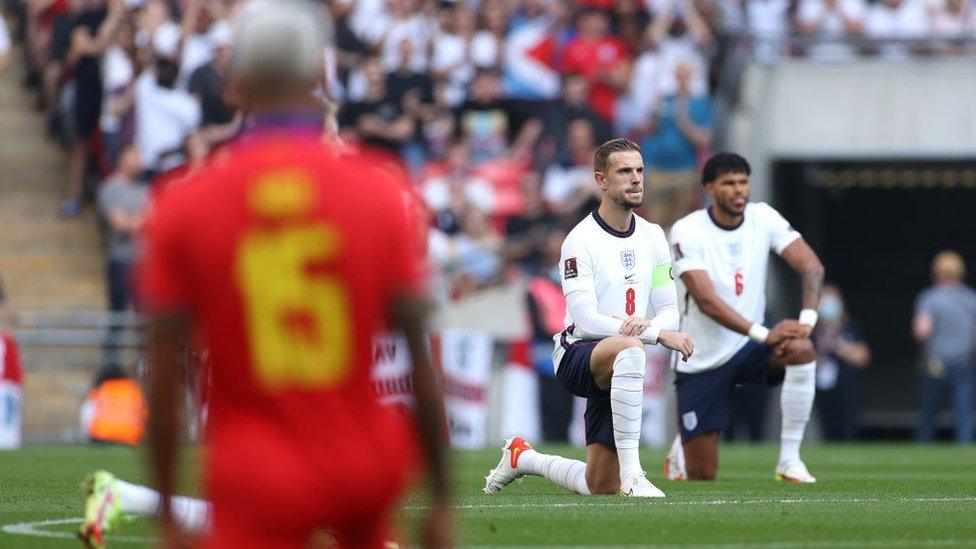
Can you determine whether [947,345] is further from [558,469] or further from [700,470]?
[558,469]

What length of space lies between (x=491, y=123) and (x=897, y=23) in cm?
541

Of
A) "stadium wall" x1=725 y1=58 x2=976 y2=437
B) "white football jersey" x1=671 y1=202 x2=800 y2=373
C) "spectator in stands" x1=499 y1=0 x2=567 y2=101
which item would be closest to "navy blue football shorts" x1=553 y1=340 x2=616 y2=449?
"white football jersey" x1=671 y1=202 x2=800 y2=373

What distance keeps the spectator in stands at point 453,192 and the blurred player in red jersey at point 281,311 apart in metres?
17.9

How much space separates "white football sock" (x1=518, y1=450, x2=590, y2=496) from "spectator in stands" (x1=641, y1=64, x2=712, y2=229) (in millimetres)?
11874

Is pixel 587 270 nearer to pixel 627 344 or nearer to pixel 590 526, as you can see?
pixel 627 344

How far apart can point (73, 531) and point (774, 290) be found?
18.3m

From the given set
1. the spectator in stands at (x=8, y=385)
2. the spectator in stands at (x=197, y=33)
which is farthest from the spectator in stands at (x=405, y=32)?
the spectator in stands at (x=8, y=385)

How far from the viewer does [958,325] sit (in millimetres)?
23828

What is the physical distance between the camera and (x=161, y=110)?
22047mm

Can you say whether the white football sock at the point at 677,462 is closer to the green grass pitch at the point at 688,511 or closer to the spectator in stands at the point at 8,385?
the green grass pitch at the point at 688,511

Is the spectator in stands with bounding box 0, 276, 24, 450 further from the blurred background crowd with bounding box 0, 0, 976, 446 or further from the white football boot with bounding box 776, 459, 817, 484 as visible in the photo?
the white football boot with bounding box 776, 459, 817, 484

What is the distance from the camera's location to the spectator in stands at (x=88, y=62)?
2294cm

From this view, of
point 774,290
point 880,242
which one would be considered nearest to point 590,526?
point 774,290

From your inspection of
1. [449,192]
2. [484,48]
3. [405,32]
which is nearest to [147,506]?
[449,192]
